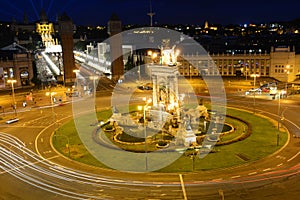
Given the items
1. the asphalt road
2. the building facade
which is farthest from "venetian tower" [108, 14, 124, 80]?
the asphalt road

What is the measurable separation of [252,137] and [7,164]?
3527 cm

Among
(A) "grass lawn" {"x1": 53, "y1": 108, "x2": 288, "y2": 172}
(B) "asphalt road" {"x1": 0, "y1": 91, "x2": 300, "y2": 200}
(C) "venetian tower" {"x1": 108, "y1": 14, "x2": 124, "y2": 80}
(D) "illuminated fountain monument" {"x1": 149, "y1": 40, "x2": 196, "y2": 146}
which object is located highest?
(C) "venetian tower" {"x1": 108, "y1": 14, "x2": 124, "y2": 80}

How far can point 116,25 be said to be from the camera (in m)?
107

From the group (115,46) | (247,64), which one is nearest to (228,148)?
(247,64)

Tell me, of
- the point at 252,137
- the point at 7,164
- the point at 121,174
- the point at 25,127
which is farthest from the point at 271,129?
the point at 25,127

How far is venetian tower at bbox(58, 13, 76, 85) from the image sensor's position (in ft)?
328

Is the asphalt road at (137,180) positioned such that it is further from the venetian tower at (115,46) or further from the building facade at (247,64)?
the venetian tower at (115,46)

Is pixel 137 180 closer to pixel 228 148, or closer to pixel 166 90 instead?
pixel 228 148

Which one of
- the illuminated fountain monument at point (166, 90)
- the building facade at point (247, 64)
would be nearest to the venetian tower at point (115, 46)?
the building facade at point (247, 64)

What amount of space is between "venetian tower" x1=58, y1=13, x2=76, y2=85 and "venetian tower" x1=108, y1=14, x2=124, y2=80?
13.4 meters

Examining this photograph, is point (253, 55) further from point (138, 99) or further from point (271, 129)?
point (271, 129)

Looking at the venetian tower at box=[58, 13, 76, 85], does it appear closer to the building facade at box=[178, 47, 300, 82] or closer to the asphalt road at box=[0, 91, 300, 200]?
the building facade at box=[178, 47, 300, 82]

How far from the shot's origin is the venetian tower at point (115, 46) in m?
106

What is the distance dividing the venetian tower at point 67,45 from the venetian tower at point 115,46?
13390 mm
